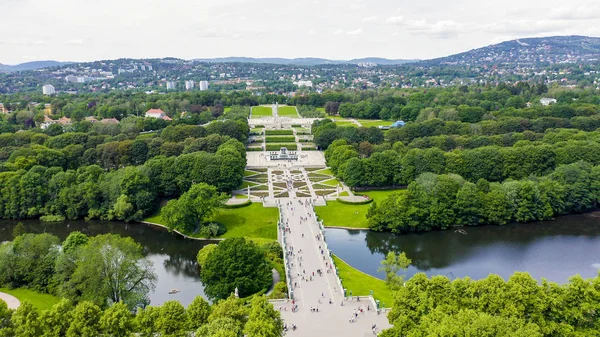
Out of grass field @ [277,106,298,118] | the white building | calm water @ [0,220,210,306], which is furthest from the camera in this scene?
grass field @ [277,106,298,118]

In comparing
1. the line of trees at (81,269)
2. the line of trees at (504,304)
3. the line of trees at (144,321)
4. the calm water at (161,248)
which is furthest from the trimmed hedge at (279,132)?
the line of trees at (144,321)

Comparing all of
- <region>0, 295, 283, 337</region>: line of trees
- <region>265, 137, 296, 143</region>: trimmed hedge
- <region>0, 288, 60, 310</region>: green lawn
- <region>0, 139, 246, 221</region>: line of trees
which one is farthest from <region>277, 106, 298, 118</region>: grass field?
<region>0, 295, 283, 337</region>: line of trees

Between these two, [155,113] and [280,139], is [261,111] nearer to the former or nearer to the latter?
[155,113]

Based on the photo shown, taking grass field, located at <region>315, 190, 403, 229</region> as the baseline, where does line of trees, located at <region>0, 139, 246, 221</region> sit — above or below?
above

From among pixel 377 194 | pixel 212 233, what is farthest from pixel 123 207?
pixel 377 194

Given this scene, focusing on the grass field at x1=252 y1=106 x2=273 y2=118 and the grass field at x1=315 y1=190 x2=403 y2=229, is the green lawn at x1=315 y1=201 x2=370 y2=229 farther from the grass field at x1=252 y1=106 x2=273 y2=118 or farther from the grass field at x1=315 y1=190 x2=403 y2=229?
the grass field at x1=252 y1=106 x2=273 y2=118

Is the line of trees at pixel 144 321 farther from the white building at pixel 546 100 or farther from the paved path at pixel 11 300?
the white building at pixel 546 100
